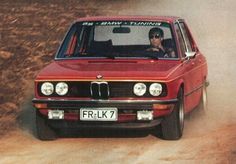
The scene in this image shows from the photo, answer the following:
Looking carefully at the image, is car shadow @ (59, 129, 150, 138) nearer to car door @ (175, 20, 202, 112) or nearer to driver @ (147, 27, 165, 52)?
car door @ (175, 20, 202, 112)

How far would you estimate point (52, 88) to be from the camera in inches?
360

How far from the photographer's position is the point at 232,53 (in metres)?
20.3

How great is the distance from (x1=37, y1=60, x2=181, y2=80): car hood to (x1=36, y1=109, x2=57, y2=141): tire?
0.54m

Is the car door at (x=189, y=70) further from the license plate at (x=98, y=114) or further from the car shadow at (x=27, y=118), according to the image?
the car shadow at (x=27, y=118)

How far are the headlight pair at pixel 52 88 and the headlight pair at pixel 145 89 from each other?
876 millimetres

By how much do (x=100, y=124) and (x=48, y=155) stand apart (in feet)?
2.91

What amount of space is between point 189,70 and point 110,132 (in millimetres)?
1424

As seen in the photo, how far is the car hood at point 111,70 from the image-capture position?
9023mm

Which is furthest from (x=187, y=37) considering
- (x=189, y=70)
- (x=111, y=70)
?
(x=111, y=70)

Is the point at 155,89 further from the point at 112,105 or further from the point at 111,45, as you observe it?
the point at 111,45

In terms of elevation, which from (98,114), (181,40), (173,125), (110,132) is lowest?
(110,132)

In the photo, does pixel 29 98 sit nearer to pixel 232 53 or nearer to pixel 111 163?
pixel 111 163

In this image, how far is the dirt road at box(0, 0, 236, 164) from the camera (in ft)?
27.7

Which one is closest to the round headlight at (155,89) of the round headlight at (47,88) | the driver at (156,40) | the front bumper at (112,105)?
the front bumper at (112,105)
